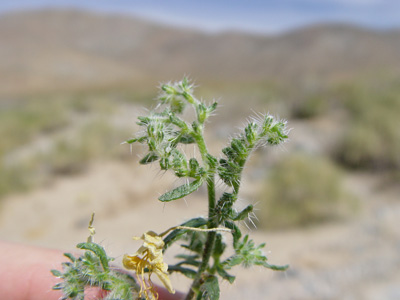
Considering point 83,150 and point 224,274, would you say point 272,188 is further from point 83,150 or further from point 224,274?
point 224,274

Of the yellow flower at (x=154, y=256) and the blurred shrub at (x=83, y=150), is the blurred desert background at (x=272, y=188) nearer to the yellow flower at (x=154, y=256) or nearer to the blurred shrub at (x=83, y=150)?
the blurred shrub at (x=83, y=150)

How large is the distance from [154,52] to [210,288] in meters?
120

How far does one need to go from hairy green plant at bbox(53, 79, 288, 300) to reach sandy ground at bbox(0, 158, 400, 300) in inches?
133

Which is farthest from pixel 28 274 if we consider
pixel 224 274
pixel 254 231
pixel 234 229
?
pixel 254 231

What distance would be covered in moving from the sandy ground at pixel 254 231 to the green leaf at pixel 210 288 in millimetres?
3419

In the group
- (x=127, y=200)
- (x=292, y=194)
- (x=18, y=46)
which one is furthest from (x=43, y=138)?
(x=18, y=46)

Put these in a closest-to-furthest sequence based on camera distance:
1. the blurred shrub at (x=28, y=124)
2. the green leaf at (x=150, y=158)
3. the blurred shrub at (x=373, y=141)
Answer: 1. the green leaf at (x=150, y=158)
2. the blurred shrub at (x=373, y=141)
3. the blurred shrub at (x=28, y=124)

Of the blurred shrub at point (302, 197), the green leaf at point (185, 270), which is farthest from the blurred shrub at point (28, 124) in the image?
the green leaf at point (185, 270)

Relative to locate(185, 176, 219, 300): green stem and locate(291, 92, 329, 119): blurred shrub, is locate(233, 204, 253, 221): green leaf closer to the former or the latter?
locate(185, 176, 219, 300): green stem

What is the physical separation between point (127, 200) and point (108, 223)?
151 cm

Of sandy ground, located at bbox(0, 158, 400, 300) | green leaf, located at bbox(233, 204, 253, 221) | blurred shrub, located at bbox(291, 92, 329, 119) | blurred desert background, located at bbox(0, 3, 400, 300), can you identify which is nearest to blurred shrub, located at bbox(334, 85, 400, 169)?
blurred desert background, located at bbox(0, 3, 400, 300)

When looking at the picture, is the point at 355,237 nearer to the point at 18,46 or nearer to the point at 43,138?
the point at 43,138

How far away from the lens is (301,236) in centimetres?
975

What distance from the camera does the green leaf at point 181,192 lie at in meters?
1.37
